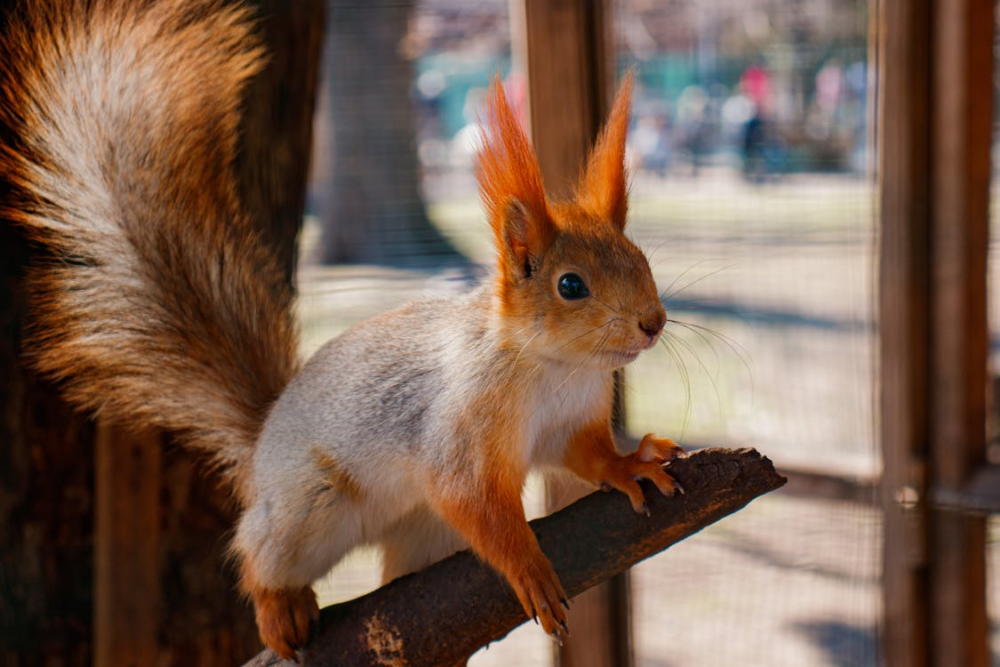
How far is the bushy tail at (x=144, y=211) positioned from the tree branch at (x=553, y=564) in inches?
11.0

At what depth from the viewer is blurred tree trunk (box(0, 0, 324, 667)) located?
119 centimetres

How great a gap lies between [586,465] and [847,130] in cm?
150

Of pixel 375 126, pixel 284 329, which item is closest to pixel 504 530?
pixel 284 329

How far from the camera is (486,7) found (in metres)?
2.79

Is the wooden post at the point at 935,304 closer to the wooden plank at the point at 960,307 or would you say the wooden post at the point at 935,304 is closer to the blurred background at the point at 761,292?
the wooden plank at the point at 960,307

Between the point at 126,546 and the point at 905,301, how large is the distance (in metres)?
1.19

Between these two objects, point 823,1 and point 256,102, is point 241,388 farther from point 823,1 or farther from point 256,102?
point 823,1

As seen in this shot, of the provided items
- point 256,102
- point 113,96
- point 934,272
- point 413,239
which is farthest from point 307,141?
point 413,239

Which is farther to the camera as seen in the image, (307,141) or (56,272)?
(307,141)

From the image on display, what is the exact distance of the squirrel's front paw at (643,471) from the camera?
0.81 metres

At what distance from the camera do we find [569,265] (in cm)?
80

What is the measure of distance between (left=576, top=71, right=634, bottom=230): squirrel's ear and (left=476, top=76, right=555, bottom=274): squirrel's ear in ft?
0.22

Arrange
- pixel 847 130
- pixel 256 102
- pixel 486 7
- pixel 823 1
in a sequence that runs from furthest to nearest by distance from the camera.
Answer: pixel 486 7, pixel 847 130, pixel 823 1, pixel 256 102

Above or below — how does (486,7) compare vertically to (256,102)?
above
